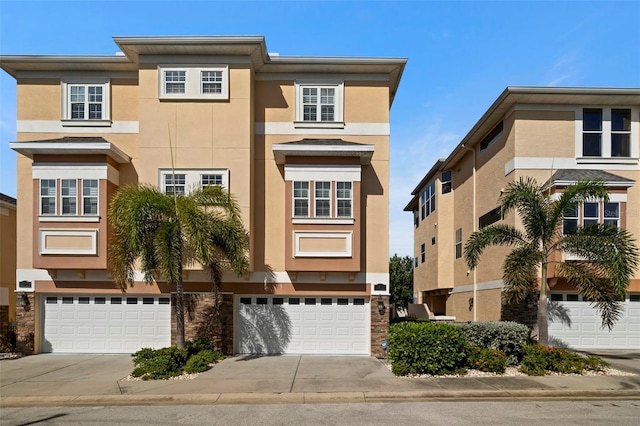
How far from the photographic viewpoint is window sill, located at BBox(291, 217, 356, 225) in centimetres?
1461

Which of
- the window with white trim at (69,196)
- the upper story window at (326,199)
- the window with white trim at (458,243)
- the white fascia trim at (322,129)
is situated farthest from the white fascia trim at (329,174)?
the window with white trim at (458,243)

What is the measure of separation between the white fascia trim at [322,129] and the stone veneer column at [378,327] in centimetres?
592

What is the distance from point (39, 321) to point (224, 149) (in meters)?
8.96

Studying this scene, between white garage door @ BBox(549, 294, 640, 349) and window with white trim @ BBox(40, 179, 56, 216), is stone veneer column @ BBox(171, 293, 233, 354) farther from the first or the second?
white garage door @ BBox(549, 294, 640, 349)

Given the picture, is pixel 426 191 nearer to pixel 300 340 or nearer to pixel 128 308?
pixel 300 340

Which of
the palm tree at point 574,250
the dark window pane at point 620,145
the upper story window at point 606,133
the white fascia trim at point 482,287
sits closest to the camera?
the palm tree at point 574,250

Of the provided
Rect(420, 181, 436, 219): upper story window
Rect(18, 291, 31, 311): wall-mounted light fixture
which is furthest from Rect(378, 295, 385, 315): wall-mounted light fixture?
Rect(420, 181, 436, 219): upper story window

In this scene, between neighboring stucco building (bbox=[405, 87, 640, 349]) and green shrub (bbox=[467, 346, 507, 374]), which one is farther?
neighboring stucco building (bbox=[405, 87, 640, 349])

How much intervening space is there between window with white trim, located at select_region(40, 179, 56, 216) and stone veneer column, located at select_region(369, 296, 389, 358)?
11289 mm

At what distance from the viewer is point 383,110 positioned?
15.7 meters

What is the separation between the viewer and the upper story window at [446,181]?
25.4 metres

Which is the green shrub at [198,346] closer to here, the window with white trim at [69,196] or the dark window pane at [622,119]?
the window with white trim at [69,196]

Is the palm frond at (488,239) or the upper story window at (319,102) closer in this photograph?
the palm frond at (488,239)

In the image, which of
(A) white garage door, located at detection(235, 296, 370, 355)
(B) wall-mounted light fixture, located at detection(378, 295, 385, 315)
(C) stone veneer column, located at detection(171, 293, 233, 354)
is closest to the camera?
(C) stone veneer column, located at detection(171, 293, 233, 354)
